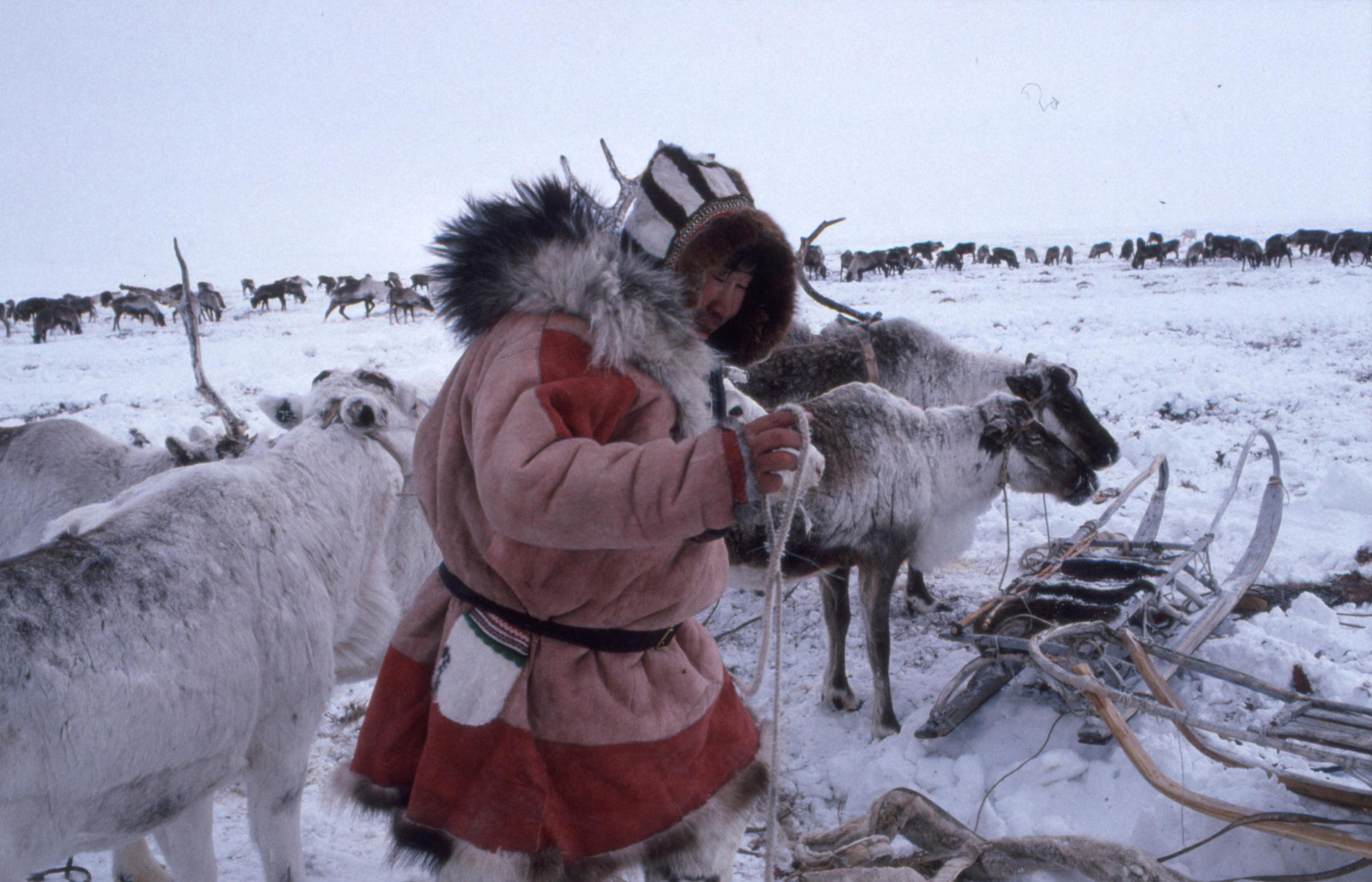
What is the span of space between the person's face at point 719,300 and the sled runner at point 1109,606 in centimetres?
183

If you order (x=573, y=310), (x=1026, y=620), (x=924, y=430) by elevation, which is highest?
(x=573, y=310)

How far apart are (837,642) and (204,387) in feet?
10.7

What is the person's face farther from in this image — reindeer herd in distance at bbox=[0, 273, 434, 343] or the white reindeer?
reindeer herd in distance at bbox=[0, 273, 434, 343]

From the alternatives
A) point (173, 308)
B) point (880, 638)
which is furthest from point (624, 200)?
point (173, 308)

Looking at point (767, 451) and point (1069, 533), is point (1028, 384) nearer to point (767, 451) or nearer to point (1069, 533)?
point (1069, 533)

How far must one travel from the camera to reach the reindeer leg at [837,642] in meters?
3.83

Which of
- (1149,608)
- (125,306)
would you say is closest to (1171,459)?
(1149,608)

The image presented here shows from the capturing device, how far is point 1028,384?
4637 mm

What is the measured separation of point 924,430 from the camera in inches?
147

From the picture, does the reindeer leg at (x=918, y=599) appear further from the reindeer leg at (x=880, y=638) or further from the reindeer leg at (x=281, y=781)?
the reindeer leg at (x=281, y=781)

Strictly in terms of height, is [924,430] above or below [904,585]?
above

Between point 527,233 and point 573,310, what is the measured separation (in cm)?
20

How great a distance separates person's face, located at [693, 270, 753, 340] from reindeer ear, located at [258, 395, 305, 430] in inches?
74.7

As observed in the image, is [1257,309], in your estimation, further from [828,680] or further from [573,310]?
[573,310]
